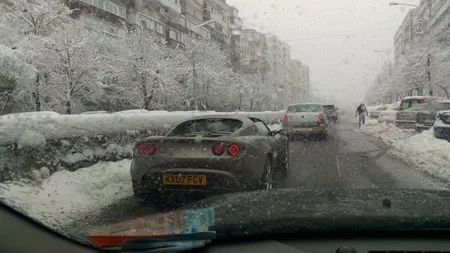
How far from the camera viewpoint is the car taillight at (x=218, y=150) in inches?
193

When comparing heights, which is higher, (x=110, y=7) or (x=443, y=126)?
(x=110, y=7)

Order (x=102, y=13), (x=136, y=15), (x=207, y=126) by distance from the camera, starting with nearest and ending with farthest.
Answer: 1. (x=207, y=126)
2. (x=102, y=13)
3. (x=136, y=15)

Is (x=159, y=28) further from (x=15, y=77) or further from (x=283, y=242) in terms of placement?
(x=283, y=242)

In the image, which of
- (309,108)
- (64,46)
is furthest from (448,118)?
(64,46)

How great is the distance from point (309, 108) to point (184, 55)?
25866mm

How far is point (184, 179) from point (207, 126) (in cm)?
161

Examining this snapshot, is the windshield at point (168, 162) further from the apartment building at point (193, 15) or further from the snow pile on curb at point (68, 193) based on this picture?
→ the apartment building at point (193, 15)

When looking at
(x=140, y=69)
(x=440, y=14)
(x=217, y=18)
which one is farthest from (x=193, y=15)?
(x=440, y=14)

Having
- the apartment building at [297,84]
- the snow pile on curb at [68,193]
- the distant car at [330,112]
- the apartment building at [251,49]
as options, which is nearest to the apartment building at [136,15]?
the distant car at [330,112]

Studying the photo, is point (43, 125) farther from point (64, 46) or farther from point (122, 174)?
point (64, 46)

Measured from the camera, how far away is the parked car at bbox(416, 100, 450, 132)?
1513cm

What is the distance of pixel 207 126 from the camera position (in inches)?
247

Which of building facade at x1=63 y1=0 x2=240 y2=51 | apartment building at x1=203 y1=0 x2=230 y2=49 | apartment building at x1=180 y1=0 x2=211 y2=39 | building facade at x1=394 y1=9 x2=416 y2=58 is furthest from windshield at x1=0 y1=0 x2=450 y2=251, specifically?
building facade at x1=394 y1=9 x2=416 y2=58

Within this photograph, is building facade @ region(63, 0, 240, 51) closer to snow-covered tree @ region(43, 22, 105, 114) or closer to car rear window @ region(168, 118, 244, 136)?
snow-covered tree @ region(43, 22, 105, 114)
